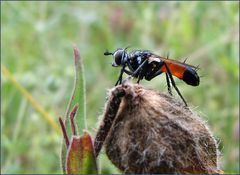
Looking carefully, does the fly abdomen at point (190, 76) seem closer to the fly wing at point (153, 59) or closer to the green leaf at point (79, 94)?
the fly wing at point (153, 59)

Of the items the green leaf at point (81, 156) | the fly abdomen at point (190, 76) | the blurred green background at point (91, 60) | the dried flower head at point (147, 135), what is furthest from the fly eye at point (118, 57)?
the blurred green background at point (91, 60)

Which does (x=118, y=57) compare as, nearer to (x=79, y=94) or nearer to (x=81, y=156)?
(x=79, y=94)

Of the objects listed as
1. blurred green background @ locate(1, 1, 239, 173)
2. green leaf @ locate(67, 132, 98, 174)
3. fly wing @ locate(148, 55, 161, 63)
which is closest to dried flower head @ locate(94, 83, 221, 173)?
green leaf @ locate(67, 132, 98, 174)

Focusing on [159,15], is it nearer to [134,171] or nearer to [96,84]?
[96,84]

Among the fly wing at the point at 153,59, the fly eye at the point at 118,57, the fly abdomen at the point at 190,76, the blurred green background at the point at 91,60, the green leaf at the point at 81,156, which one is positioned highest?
the blurred green background at the point at 91,60

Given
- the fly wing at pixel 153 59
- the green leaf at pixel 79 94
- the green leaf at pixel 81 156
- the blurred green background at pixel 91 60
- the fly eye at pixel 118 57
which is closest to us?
the green leaf at pixel 81 156

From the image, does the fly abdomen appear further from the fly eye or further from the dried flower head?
the dried flower head

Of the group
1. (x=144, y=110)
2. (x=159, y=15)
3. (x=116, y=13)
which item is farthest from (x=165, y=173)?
(x=116, y=13)
